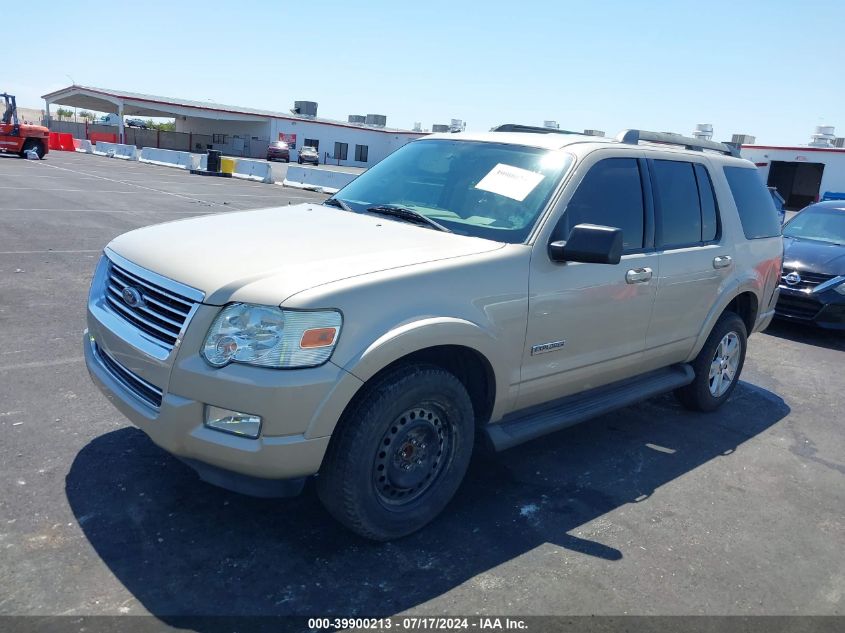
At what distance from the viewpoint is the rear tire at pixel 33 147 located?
30.2 metres

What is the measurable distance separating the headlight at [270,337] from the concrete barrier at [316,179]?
2381cm

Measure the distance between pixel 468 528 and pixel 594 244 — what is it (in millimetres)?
1593

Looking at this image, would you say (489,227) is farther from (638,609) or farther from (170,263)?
(638,609)

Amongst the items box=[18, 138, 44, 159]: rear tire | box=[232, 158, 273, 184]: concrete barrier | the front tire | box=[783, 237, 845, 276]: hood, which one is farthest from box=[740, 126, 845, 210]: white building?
the front tire

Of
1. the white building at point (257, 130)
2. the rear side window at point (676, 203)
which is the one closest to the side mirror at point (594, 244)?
the rear side window at point (676, 203)

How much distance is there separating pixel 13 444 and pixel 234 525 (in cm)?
152

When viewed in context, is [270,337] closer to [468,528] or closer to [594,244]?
[468,528]

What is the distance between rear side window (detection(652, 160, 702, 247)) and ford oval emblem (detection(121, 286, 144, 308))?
322cm

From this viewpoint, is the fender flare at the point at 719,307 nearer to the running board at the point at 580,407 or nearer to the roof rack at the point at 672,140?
the running board at the point at 580,407

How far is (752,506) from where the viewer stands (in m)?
4.17

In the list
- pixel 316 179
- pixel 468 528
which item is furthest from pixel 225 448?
pixel 316 179

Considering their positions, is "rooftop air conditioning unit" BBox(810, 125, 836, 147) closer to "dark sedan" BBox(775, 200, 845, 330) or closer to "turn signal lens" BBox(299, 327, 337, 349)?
"dark sedan" BBox(775, 200, 845, 330)

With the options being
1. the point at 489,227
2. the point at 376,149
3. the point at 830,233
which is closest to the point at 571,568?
the point at 489,227

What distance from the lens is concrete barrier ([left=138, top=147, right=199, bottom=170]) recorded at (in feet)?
108
